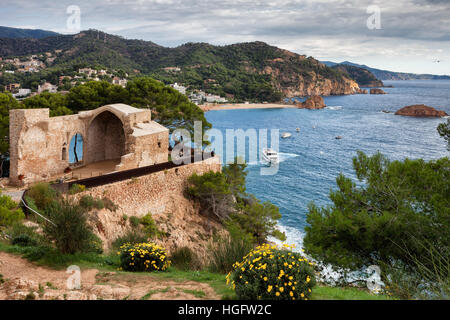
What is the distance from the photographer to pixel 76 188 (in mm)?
13539

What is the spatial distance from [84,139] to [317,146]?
3533cm

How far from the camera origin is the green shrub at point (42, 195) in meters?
12.3

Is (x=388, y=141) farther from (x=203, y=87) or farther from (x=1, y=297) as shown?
(x=203, y=87)

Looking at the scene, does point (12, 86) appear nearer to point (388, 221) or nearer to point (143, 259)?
point (143, 259)

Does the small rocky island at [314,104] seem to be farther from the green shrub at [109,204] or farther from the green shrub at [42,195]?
the green shrub at [42,195]

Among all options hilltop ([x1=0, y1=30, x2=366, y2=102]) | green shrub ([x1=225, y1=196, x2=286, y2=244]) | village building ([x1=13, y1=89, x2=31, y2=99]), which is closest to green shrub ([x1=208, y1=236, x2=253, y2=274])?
green shrub ([x1=225, y1=196, x2=286, y2=244])

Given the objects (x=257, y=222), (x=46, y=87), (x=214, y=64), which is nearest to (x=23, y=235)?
(x=257, y=222)

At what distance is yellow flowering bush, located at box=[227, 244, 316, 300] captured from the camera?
16.5ft

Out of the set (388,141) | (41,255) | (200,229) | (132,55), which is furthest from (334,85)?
(41,255)

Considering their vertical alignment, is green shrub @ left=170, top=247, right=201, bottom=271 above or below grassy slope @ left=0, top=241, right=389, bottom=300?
below

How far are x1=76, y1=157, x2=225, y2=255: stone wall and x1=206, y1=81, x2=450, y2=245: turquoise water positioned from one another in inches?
252

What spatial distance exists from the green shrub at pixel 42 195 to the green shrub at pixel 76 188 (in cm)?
56

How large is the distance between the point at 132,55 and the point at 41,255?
13792cm

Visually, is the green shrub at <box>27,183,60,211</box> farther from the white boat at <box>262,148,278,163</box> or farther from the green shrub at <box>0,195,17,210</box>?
the white boat at <box>262,148,278,163</box>
